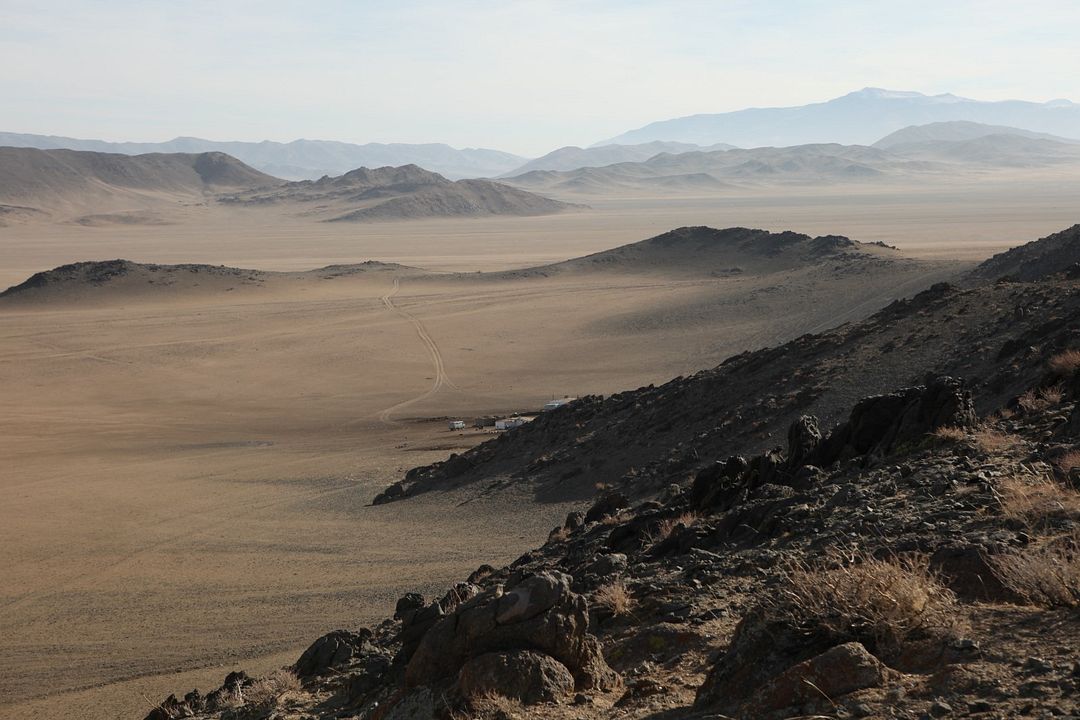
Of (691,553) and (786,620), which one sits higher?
(786,620)

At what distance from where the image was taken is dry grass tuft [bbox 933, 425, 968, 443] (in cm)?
953

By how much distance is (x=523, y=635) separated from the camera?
5.86m

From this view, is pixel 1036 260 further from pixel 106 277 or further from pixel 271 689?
pixel 106 277

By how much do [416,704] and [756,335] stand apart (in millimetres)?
35144

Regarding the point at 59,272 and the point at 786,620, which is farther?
the point at 59,272

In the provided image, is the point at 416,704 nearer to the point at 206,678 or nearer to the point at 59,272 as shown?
the point at 206,678

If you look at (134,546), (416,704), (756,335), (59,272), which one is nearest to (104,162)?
(59,272)

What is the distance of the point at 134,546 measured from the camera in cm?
1678

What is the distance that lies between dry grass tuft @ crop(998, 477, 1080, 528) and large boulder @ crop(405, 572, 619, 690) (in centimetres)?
272

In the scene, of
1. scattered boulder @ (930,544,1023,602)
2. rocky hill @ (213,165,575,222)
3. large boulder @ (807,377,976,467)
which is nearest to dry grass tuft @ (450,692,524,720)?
scattered boulder @ (930,544,1023,602)

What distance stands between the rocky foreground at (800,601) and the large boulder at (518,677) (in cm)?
1

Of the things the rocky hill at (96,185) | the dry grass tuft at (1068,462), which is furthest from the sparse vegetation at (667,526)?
the rocky hill at (96,185)

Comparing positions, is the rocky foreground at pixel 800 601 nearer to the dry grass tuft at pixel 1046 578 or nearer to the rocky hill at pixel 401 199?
the dry grass tuft at pixel 1046 578

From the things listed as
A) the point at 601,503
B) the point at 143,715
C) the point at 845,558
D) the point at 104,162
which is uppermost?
the point at 104,162
